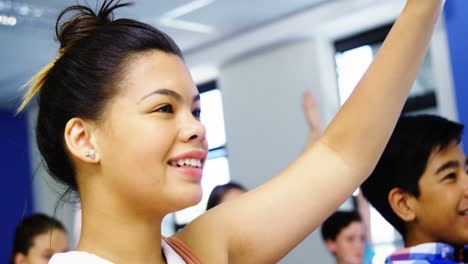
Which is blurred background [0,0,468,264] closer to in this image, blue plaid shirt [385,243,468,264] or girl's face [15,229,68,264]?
girl's face [15,229,68,264]

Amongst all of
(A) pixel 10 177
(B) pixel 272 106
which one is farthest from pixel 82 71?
(A) pixel 10 177

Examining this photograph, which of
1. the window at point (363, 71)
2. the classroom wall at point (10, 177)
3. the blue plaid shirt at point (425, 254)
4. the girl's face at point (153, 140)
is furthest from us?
the classroom wall at point (10, 177)

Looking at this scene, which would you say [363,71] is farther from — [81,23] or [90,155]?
[90,155]

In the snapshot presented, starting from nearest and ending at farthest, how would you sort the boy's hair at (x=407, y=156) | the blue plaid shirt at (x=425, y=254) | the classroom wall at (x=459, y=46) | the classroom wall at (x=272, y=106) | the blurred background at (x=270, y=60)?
the blue plaid shirt at (x=425, y=254) < the boy's hair at (x=407, y=156) < the classroom wall at (x=459, y=46) < the blurred background at (x=270, y=60) < the classroom wall at (x=272, y=106)

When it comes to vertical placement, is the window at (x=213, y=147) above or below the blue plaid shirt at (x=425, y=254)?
above

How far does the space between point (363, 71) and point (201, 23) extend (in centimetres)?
136

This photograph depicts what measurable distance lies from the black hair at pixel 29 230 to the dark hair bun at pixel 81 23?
6.82ft

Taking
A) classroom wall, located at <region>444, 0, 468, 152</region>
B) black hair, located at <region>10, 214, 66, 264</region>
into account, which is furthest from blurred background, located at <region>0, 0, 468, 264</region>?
black hair, located at <region>10, 214, 66, 264</region>

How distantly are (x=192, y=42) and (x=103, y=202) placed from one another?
15.9ft

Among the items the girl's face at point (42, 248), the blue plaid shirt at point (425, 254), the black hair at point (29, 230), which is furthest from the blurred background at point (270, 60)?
the blue plaid shirt at point (425, 254)

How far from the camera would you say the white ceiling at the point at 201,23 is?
4570mm

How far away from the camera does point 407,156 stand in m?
1.47

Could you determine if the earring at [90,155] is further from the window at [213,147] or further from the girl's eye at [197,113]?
the window at [213,147]

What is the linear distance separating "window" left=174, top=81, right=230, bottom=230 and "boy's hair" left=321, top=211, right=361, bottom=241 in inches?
97.2
